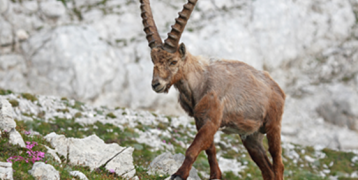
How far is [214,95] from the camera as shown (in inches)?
364

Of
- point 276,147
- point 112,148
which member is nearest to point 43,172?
point 112,148

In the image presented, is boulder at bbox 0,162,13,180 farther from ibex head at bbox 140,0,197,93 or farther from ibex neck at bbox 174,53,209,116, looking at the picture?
ibex neck at bbox 174,53,209,116

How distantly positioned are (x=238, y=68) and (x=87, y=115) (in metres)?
9.05

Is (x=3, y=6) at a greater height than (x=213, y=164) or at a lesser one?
greater

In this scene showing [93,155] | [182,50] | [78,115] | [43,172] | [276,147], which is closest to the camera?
[43,172]

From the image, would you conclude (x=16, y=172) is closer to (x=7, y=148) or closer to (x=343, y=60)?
(x=7, y=148)

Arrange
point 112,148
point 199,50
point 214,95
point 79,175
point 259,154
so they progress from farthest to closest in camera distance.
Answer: point 199,50 < point 259,154 < point 112,148 < point 214,95 < point 79,175

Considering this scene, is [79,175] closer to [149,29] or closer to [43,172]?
[43,172]

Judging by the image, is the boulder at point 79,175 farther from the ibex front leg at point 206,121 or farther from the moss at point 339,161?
the moss at point 339,161

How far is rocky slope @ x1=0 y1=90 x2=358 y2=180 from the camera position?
309 inches

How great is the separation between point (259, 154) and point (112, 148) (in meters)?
4.55

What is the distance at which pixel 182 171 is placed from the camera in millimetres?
8125

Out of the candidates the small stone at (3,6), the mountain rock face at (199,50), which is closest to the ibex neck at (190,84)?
the mountain rock face at (199,50)

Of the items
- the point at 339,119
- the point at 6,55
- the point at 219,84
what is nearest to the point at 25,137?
the point at 219,84
